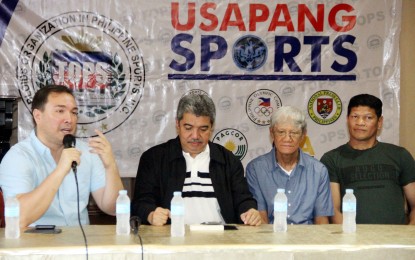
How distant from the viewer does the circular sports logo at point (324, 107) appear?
20.2ft

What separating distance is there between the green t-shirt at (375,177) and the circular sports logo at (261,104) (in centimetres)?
160

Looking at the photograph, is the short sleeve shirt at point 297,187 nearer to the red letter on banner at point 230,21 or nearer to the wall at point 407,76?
the red letter on banner at point 230,21

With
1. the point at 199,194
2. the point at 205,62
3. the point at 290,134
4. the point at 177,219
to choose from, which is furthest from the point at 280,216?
the point at 205,62

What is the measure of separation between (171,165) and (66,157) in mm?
826

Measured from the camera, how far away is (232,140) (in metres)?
6.10

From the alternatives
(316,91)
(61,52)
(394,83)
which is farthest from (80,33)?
(394,83)

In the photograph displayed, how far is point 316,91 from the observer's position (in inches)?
242

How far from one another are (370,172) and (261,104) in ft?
5.84

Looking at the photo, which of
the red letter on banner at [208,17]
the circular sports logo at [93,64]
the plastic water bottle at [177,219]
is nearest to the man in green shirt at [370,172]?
the plastic water bottle at [177,219]

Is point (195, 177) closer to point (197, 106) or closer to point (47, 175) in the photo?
point (197, 106)

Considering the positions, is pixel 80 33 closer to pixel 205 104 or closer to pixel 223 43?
pixel 223 43

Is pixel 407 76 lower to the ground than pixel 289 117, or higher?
higher

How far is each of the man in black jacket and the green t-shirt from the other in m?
0.69

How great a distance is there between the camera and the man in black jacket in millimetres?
4066
